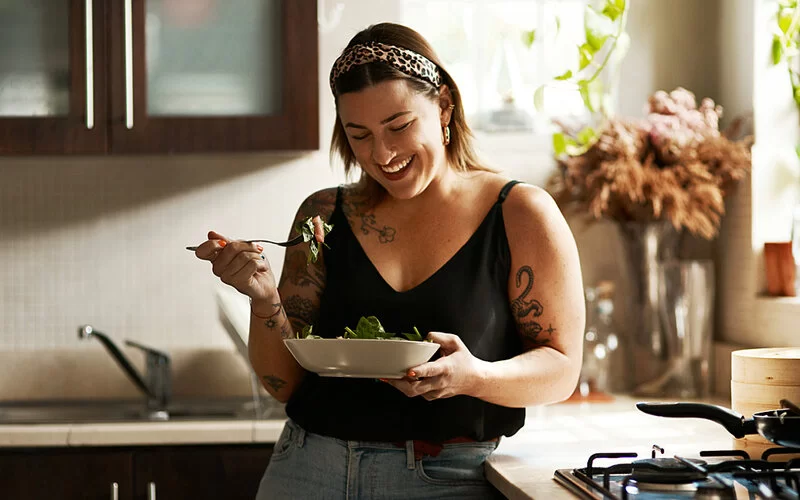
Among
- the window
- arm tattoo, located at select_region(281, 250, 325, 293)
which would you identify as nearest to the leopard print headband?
arm tattoo, located at select_region(281, 250, 325, 293)

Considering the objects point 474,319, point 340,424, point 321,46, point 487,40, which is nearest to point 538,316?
point 474,319

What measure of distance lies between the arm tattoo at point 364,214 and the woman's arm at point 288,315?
0.03m

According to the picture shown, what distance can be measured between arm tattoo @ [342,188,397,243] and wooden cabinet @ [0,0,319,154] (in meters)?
0.54

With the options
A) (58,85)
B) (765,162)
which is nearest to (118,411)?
(58,85)

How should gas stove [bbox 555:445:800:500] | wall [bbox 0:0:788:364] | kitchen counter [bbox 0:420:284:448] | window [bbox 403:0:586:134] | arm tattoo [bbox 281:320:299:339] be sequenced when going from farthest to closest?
window [bbox 403:0:586:134]
wall [bbox 0:0:788:364]
kitchen counter [bbox 0:420:284:448]
arm tattoo [bbox 281:320:299:339]
gas stove [bbox 555:445:800:500]

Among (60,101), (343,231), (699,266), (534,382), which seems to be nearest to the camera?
(534,382)

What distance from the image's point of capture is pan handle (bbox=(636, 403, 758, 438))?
1.45m

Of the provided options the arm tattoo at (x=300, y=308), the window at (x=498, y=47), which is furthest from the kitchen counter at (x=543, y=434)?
the window at (x=498, y=47)

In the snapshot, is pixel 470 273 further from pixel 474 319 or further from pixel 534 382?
pixel 534 382

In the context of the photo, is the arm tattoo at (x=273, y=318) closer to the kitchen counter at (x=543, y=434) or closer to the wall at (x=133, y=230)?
the kitchen counter at (x=543, y=434)

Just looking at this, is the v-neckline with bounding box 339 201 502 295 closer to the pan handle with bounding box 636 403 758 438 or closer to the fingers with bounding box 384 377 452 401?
the fingers with bounding box 384 377 452 401

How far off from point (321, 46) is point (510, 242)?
109 cm

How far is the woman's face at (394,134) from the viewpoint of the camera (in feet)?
5.42

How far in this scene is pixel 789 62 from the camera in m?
2.45
